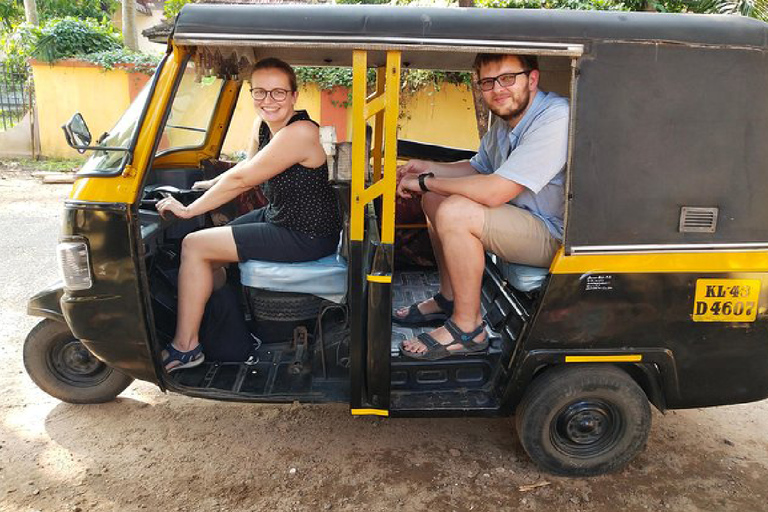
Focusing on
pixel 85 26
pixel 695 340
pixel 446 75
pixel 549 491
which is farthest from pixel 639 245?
pixel 85 26

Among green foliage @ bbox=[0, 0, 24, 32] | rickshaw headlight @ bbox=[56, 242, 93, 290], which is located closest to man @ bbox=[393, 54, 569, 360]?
rickshaw headlight @ bbox=[56, 242, 93, 290]

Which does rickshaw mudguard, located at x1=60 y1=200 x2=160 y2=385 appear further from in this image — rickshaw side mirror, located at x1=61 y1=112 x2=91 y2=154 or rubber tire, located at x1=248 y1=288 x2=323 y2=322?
rubber tire, located at x1=248 y1=288 x2=323 y2=322

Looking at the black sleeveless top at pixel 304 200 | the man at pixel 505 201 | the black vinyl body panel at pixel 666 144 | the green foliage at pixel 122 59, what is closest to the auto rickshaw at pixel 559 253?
the black vinyl body panel at pixel 666 144

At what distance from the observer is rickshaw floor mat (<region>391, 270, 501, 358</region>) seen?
320 centimetres

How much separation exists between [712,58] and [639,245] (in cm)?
82

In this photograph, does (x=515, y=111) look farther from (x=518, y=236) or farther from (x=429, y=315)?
(x=429, y=315)

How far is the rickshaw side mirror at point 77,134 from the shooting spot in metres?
2.69

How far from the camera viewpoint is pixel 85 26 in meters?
13.3

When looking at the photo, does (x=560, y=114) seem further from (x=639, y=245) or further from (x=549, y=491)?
(x=549, y=491)

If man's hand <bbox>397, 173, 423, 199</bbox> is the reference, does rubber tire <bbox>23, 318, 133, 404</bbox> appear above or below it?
below

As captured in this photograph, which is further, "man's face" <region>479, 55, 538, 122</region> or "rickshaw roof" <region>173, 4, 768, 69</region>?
"man's face" <region>479, 55, 538, 122</region>

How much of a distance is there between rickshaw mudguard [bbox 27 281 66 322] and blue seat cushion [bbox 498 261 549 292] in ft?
7.74

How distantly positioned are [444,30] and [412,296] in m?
1.88

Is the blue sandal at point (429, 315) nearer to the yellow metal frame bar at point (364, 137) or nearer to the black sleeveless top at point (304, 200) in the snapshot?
the black sleeveless top at point (304, 200)
